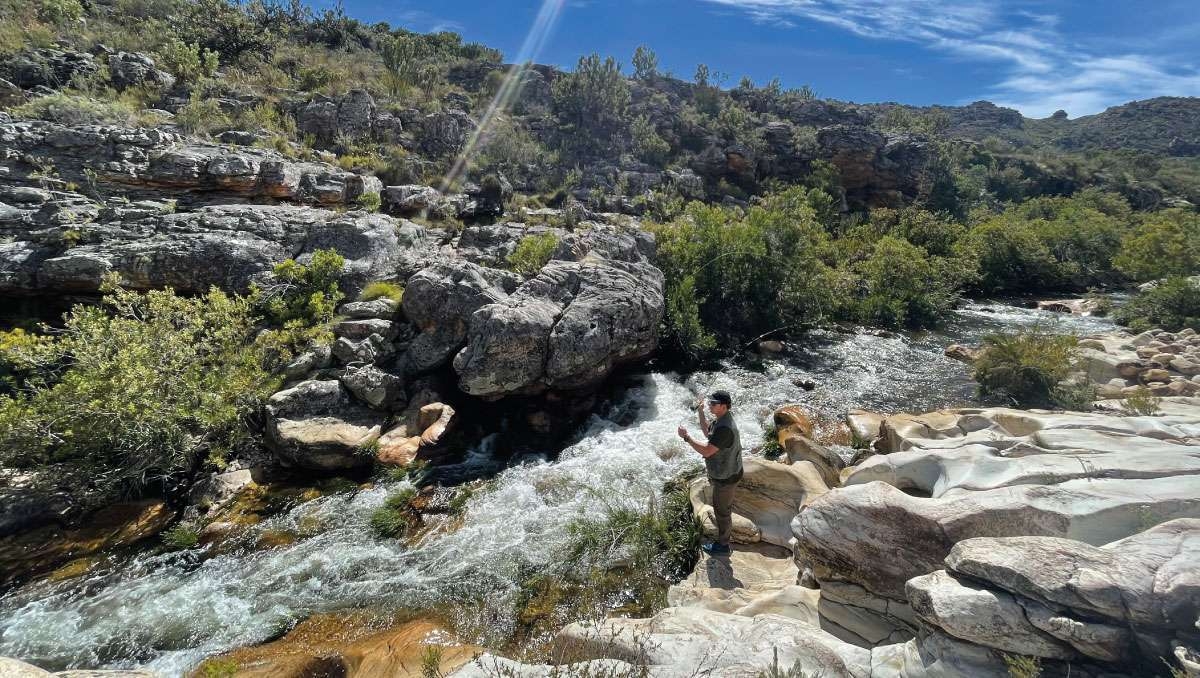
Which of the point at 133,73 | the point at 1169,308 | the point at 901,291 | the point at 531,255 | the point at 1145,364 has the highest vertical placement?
the point at 133,73

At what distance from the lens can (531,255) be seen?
15.2 m

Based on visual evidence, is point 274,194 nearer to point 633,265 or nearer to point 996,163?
point 633,265

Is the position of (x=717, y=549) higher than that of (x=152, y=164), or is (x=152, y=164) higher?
(x=152, y=164)

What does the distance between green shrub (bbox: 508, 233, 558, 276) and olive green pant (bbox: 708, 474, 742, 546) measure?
9981 millimetres

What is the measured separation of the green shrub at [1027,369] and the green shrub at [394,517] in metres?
15.4

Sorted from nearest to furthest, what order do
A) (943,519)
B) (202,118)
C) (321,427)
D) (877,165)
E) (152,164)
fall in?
(943,519) < (321,427) < (152,164) < (202,118) < (877,165)

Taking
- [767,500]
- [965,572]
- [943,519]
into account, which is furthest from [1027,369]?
[965,572]

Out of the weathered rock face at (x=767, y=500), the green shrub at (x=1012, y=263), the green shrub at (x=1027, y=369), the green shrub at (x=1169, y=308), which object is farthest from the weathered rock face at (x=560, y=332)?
the green shrub at (x=1012, y=263)

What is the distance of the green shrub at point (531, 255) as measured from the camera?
14.9m

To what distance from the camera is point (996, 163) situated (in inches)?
2596

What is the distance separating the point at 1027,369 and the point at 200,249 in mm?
23570

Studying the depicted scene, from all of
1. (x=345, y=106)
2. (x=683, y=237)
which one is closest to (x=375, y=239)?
(x=683, y=237)

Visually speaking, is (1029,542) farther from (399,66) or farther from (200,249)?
(399,66)

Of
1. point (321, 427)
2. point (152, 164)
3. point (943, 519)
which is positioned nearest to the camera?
point (943, 519)
